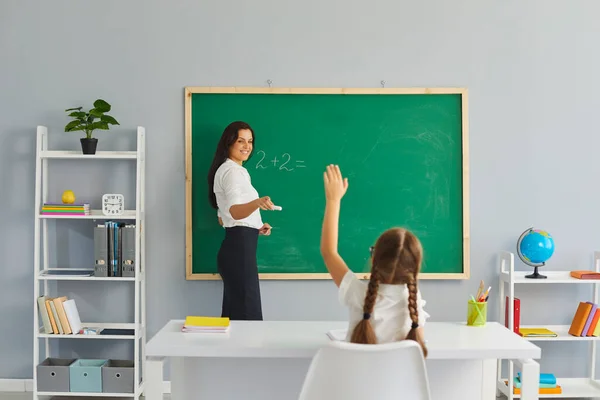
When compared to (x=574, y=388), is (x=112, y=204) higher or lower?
higher

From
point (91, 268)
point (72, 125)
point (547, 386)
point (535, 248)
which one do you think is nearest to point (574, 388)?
point (547, 386)

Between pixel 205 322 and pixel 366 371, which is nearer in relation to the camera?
pixel 366 371

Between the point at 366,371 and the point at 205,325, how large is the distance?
3.03ft

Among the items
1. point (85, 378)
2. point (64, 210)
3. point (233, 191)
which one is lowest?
point (85, 378)

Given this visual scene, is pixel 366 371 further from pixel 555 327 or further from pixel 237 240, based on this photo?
pixel 555 327

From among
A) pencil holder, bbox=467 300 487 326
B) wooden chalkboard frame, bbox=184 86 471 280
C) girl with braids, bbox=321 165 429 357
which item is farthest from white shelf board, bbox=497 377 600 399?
girl with braids, bbox=321 165 429 357

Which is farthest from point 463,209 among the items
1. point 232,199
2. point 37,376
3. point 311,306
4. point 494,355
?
point 37,376

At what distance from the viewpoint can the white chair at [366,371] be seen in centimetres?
199

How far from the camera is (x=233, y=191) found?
371cm

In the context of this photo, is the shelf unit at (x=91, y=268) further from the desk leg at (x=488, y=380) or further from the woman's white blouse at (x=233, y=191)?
the desk leg at (x=488, y=380)

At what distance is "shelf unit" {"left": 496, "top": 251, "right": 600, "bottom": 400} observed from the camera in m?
3.94

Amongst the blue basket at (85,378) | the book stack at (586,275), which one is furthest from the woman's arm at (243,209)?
the book stack at (586,275)

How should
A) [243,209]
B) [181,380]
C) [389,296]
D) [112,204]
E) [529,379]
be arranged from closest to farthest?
[389,296] < [529,379] < [181,380] < [243,209] < [112,204]

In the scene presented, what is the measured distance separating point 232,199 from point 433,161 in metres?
1.32
